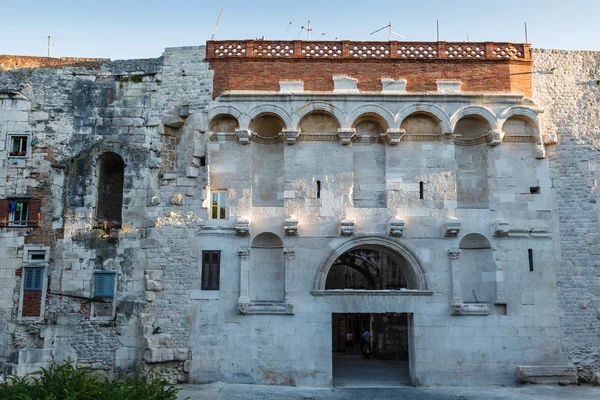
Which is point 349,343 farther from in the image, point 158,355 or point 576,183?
point 576,183

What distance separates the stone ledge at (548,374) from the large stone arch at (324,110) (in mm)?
8260

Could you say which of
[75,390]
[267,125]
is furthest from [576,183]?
[75,390]

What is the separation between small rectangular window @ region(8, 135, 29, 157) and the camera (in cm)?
1608

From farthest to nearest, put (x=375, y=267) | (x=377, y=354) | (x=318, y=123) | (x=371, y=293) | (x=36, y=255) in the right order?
(x=375, y=267) → (x=377, y=354) → (x=318, y=123) → (x=36, y=255) → (x=371, y=293)

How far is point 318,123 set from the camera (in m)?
16.3

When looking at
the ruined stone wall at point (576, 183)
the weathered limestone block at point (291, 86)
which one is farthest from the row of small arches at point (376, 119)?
the ruined stone wall at point (576, 183)

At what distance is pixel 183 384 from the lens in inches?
→ 574

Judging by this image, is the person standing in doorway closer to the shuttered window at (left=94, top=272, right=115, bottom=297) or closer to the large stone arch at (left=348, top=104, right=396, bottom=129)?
the large stone arch at (left=348, top=104, right=396, bottom=129)

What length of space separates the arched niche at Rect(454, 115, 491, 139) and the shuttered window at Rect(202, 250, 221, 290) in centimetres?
795

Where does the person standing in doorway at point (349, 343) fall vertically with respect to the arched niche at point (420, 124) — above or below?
below

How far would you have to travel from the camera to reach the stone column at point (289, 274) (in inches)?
592

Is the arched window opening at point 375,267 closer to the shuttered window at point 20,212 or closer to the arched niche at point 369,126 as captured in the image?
the arched niche at point 369,126

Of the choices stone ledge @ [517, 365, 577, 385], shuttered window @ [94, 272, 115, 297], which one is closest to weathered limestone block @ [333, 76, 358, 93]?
shuttered window @ [94, 272, 115, 297]

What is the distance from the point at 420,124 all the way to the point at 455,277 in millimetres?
4561
